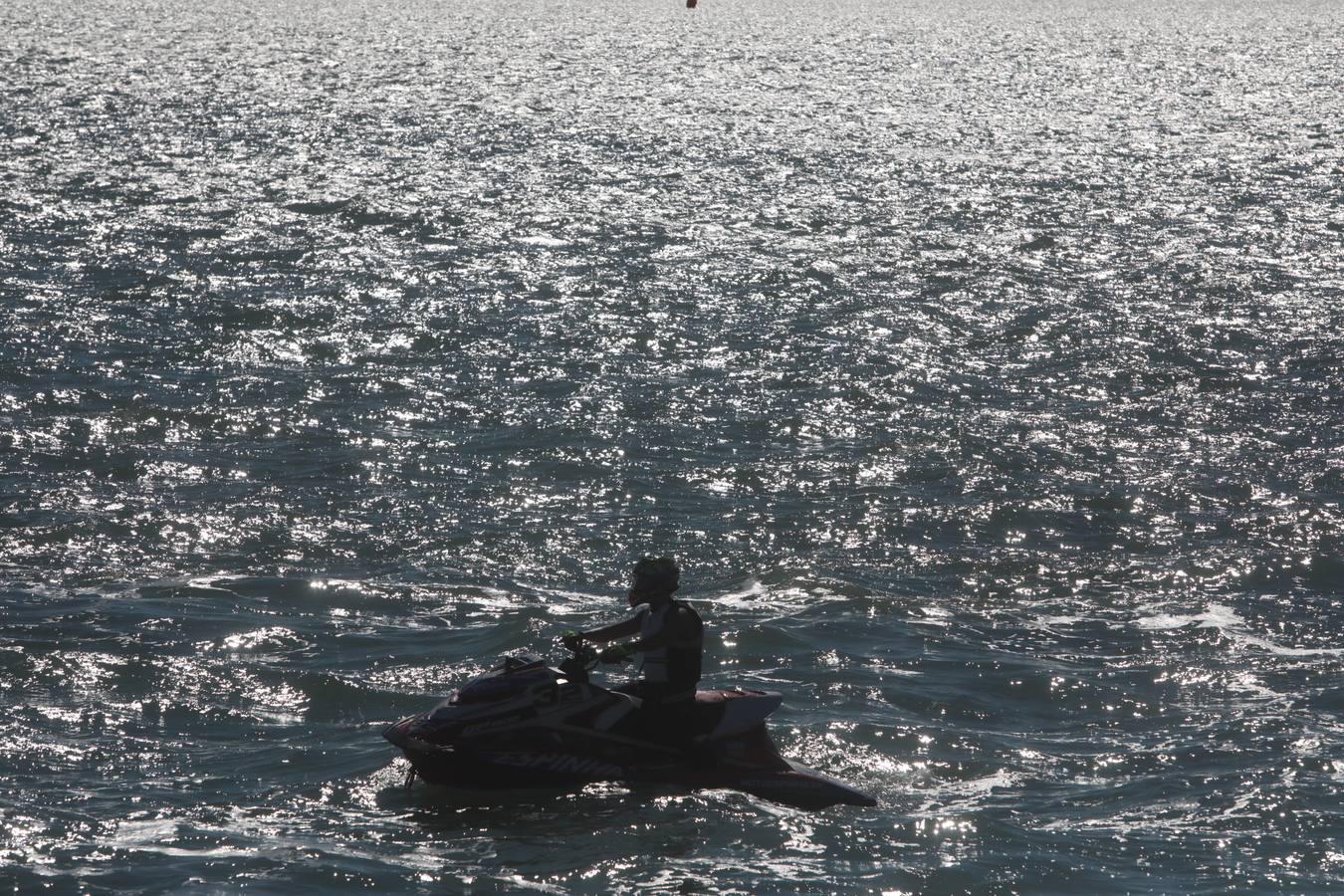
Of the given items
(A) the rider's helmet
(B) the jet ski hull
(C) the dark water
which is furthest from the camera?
(A) the rider's helmet

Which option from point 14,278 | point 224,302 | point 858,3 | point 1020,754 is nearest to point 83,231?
point 14,278

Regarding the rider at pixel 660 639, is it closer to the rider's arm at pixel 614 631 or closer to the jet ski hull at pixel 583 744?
the rider's arm at pixel 614 631

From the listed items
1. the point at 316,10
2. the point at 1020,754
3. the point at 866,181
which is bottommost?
the point at 1020,754

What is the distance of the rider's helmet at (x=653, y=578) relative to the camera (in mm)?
15289

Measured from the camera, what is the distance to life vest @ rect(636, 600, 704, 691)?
1535 centimetres

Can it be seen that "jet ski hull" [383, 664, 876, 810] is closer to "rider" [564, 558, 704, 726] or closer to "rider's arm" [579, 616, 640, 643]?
"rider" [564, 558, 704, 726]

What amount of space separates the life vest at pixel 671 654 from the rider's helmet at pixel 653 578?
0.54 feet

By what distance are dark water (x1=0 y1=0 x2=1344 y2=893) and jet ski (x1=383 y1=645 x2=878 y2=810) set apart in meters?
0.31

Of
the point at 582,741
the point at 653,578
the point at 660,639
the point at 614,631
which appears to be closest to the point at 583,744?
the point at 582,741

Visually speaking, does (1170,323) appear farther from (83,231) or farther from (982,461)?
(83,231)

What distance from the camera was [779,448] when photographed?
→ 2595cm

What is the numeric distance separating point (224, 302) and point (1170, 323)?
723 inches

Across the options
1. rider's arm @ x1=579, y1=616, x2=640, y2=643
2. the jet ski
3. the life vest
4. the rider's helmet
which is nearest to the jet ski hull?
the jet ski

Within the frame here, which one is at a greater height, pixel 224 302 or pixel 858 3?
pixel 858 3
